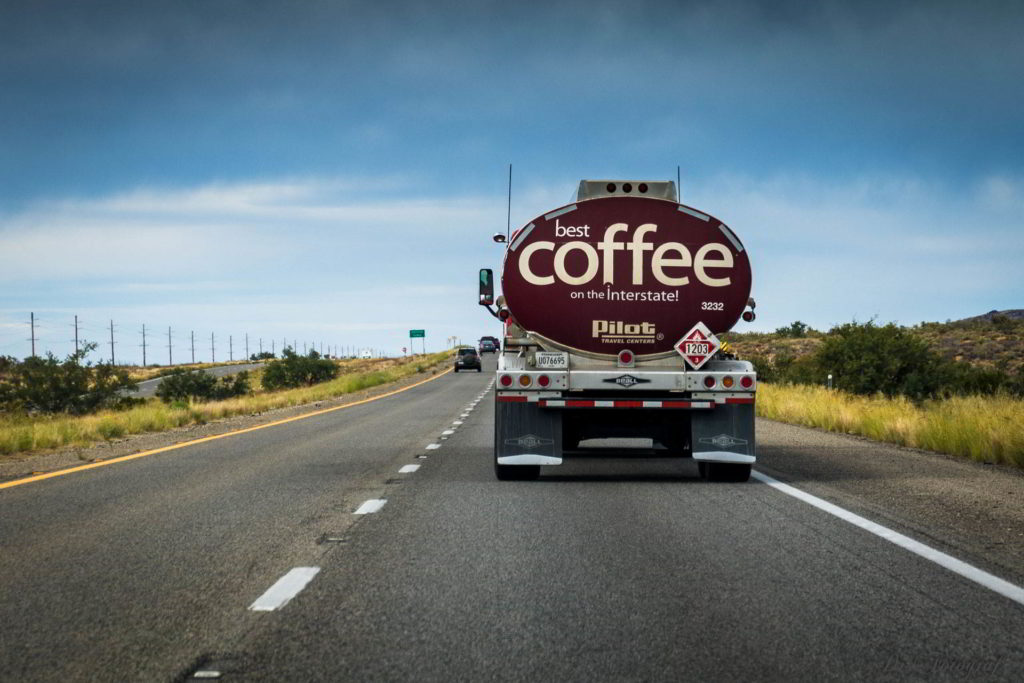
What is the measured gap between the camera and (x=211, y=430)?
69.5 ft

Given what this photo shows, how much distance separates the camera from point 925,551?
713 cm

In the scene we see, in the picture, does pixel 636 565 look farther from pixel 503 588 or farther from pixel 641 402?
pixel 641 402

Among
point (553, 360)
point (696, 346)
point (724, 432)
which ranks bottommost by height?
point (724, 432)

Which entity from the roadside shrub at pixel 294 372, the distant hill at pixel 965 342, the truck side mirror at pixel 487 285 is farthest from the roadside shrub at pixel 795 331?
the truck side mirror at pixel 487 285

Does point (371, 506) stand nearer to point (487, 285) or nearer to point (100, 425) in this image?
point (487, 285)

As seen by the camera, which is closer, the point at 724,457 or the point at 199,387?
the point at 724,457

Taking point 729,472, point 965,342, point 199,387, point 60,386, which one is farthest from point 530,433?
point 199,387

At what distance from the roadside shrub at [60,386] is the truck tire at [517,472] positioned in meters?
33.4

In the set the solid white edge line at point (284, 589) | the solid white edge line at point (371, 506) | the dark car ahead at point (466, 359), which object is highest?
the dark car ahead at point (466, 359)

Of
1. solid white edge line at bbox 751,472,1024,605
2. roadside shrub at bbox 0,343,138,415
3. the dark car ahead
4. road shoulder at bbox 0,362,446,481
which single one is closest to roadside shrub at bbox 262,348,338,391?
the dark car ahead

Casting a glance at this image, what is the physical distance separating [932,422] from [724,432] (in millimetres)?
6826

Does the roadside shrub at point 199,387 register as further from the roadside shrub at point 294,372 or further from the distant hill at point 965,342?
the distant hill at point 965,342

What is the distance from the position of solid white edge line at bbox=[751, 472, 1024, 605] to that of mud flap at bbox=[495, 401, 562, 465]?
7.72 ft

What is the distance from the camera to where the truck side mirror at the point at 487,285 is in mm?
12250
